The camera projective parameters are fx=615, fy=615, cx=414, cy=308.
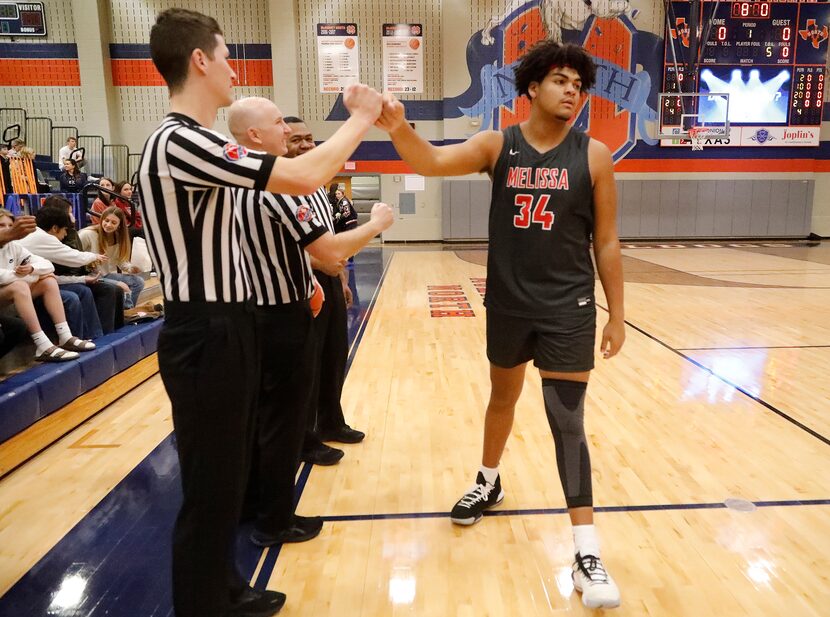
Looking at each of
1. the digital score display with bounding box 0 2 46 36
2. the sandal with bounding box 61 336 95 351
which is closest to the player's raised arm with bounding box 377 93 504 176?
the sandal with bounding box 61 336 95 351

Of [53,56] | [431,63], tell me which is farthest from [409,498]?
[53,56]

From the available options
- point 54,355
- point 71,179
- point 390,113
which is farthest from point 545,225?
point 71,179

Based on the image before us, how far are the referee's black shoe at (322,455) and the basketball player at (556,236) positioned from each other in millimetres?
1411

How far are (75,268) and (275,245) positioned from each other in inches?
134

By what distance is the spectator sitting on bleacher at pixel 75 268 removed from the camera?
15.3 ft

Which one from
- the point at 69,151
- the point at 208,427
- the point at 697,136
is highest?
the point at 697,136

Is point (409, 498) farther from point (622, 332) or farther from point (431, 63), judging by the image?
point (431, 63)

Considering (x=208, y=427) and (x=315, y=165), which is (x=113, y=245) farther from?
(x=315, y=165)

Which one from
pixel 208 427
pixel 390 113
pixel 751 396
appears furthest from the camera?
pixel 751 396

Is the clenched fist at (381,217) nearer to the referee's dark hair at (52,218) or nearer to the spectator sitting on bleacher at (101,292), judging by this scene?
the spectator sitting on bleacher at (101,292)

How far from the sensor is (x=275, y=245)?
2334 mm

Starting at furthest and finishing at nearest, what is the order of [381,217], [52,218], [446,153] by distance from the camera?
1. [52,218]
2. [446,153]
3. [381,217]

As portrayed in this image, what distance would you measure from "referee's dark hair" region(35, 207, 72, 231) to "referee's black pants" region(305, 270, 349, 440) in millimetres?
2868

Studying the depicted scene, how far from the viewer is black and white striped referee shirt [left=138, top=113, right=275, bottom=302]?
1.47 meters
